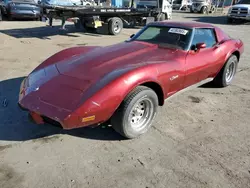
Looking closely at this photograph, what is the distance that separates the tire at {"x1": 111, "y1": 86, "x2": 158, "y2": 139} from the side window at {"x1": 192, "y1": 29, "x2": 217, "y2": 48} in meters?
1.50

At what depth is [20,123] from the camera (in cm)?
363

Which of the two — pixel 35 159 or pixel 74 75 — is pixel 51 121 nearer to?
pixel 35 159

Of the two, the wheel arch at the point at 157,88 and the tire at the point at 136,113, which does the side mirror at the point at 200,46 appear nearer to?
the wheel arch at the point at 157,88

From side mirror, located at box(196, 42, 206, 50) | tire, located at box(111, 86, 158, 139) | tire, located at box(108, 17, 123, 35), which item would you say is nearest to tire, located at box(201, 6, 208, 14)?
tire, located at box(108, 17, 123, 35)

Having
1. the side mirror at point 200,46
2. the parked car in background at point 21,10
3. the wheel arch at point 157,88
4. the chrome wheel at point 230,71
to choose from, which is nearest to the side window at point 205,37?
the side mirror at point 200,46

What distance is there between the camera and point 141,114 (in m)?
3.45

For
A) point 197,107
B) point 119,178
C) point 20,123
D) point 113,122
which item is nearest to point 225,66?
point 197,107

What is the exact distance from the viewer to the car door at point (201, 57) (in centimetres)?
402

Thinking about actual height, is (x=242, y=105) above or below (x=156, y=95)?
below

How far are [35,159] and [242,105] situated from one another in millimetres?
3526

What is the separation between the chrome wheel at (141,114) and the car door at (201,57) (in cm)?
90

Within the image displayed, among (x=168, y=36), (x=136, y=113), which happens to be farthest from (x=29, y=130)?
(x=168, y=36)

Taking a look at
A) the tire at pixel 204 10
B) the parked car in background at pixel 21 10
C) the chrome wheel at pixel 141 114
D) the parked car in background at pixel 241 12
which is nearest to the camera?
the chrome wheel at pixel 141 114

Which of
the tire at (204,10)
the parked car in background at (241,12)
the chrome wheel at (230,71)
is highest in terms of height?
the chrome wheel at (230,71)
